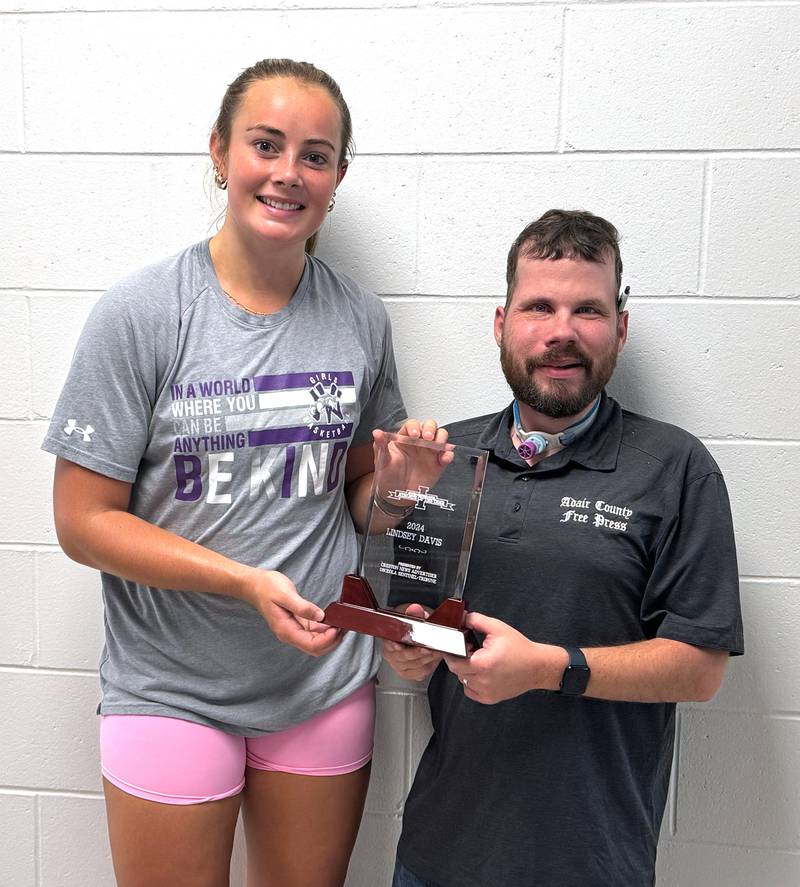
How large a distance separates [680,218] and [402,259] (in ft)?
1.60

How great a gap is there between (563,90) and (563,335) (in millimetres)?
500

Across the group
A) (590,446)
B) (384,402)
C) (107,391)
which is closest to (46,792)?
(107,391)

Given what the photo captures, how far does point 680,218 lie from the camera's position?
4.92 feet

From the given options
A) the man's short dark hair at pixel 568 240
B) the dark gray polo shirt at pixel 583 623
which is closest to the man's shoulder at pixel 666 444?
the dark gray polo shirt at pixel 583 623

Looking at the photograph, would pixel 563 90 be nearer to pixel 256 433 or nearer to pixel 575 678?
pixel 256 433

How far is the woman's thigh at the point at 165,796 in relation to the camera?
131 cm

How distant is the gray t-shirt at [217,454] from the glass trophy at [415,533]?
6.0 inches

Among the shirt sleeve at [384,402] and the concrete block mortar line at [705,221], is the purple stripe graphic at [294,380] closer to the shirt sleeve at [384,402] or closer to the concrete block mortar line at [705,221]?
Result: the shirt sleeve at [384,402]

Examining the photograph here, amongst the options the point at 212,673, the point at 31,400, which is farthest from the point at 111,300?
the point at 212,673

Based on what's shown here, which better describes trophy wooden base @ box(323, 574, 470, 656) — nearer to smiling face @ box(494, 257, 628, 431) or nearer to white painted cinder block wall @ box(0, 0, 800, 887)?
smiling face @ box(494, 257, 628, 431)

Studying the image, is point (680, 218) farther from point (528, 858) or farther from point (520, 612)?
point (528, 858)

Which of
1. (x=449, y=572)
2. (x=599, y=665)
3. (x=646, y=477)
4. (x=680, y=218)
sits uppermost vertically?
(x=680, y=218)

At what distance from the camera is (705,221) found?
1497 millimetres

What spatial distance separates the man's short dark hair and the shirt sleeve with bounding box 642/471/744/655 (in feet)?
1.22
